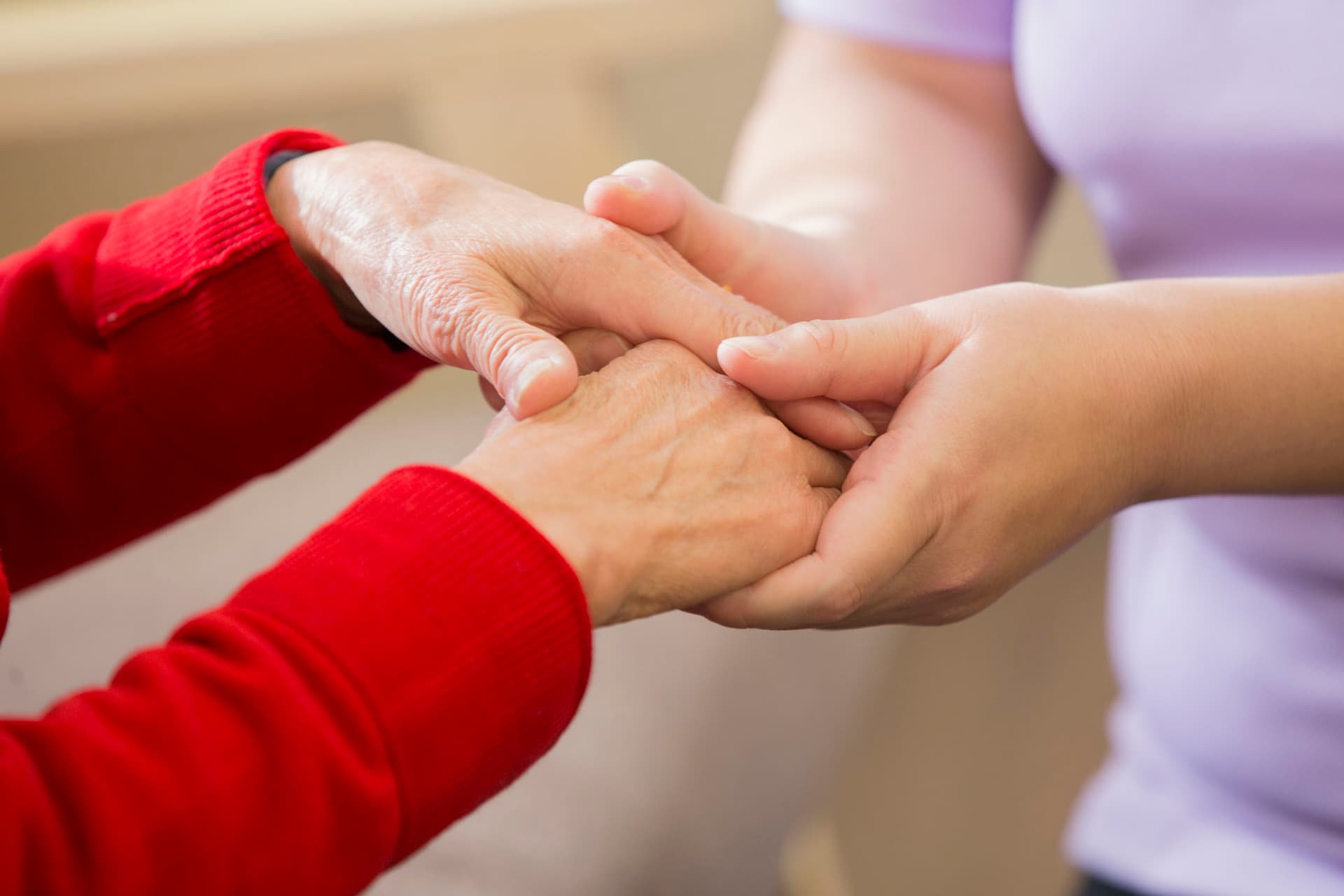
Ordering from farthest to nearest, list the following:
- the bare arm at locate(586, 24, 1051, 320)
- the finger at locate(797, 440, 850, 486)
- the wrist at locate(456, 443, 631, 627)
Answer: the bare arm at locate(586, 24, 1051, 320) < the finger at locate(797, 440, 850, 486) < the wrist at locate(456, 443, 631, 627)

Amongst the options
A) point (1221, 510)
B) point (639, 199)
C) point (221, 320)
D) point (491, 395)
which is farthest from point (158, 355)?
point (1221, 510)

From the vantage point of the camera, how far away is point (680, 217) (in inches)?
28.0

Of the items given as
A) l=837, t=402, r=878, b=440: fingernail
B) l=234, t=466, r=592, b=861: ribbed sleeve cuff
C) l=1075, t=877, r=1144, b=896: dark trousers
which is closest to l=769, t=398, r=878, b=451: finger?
l=837, t=402, r=878, b=440: fingernail

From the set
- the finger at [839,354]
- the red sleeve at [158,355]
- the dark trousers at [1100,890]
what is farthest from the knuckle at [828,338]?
the dark trousers at [1100,890]

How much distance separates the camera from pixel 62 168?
1612 millimetres

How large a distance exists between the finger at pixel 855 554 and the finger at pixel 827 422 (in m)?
0.07

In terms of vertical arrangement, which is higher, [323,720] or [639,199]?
[639,199]

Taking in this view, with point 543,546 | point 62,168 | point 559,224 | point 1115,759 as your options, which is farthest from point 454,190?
point 62,168

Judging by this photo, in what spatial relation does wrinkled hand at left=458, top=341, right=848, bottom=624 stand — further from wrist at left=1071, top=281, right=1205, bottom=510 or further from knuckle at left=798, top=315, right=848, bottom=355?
wrist at left=1071, top=281, right=1205, bottom=510

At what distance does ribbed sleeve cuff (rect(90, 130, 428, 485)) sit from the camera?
2.20ft

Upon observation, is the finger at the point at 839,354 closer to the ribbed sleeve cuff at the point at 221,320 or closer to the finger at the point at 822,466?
the finger at the point at 822,466

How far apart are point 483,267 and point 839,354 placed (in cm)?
20

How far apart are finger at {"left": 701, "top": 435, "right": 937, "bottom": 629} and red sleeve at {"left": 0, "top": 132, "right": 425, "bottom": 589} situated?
30 centimetres

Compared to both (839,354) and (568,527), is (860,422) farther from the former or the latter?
(568,527)
